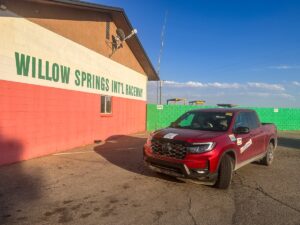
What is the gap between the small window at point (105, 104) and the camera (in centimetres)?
1401

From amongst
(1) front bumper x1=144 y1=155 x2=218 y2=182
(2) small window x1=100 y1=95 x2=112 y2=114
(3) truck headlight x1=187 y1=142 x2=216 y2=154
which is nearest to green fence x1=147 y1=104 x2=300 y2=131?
(2) small window x1=100 y1=95 x2=112 y2=114

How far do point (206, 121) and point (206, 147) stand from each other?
159 cm

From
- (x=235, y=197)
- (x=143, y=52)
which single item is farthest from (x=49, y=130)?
(x=143, y=52)

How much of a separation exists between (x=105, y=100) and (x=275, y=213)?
1080 centimetres

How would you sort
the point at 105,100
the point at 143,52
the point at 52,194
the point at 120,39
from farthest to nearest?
1. the point at 143,52
2. the point at 120,39
3. the point at 105,100
4. the point at 52,194

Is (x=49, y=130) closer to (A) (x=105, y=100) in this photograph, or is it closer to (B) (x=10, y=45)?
(B) (x=10, y=45)

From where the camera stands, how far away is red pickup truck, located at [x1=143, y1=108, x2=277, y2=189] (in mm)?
5672

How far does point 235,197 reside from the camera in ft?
18.3

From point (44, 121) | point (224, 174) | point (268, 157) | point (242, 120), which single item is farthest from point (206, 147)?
point (44, 121)

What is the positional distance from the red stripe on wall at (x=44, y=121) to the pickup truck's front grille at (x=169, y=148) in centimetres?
456

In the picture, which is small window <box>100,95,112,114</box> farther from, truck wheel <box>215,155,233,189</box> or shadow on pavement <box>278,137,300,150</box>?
shadow on pavement <box>278,137,300,150</box>

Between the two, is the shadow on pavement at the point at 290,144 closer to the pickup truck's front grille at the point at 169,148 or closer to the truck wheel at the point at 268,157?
the truck wheel at the point at 268,157

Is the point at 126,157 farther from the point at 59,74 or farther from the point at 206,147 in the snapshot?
the point at 206,147

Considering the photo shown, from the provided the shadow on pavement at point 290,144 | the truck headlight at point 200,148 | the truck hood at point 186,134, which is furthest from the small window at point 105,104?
the shadow on pavement at point 290,144
